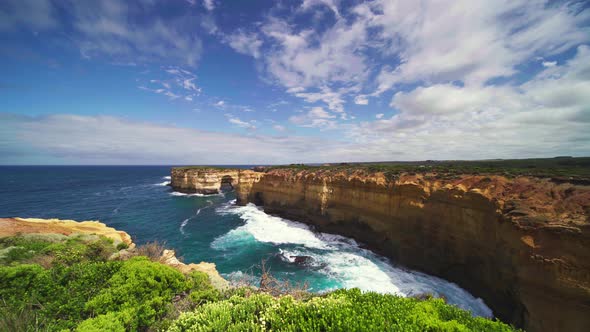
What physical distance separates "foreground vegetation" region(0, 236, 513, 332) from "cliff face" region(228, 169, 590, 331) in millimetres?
9623

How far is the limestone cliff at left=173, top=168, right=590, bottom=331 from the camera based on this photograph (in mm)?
11000

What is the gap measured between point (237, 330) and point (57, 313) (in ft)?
20.2

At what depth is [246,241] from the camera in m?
25.6

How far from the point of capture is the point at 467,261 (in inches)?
649

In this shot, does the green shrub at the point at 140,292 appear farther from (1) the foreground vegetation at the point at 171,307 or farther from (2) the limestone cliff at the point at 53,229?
(2) the limestone cliff at the point at 53,229

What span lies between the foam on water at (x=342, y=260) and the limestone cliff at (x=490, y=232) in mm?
1179

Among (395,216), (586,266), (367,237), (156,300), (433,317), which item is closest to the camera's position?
(433,317)

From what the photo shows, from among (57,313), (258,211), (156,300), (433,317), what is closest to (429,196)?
(433,317)

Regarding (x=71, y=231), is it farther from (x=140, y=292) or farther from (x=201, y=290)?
(x=201, y=290)

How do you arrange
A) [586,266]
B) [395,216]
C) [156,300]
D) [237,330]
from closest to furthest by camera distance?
[237,330] < [156,300] < [586,266] < [395,216]

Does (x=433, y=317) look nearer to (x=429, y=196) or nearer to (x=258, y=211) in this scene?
(x=429, y=196)

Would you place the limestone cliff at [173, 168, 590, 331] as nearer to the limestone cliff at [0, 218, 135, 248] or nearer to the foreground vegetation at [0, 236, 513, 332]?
the foreground vegetation at [0, 236, 513, 332]

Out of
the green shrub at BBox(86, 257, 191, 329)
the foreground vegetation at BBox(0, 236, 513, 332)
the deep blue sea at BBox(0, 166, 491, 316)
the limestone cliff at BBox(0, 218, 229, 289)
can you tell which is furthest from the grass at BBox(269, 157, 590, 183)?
the green shrub at BBox(86, 257, 191, 329)

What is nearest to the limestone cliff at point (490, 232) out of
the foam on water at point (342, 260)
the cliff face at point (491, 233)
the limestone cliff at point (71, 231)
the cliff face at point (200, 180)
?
the cliff face at point (491, 233)
